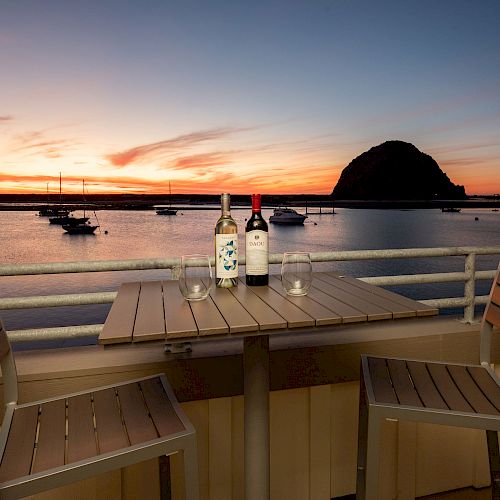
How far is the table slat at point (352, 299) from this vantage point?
45.9 inches

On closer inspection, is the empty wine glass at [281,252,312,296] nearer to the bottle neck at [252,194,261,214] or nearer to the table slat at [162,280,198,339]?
the bottle neck at [252,194,261,214]

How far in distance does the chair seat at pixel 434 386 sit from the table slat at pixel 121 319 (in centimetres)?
74

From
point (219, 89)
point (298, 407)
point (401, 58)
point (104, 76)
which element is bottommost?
point (298, 407)

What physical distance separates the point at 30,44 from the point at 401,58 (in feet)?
57.3

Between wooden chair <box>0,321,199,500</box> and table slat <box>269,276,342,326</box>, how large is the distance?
0.44m

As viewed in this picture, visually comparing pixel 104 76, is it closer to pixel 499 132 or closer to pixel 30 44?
pixel 30 44

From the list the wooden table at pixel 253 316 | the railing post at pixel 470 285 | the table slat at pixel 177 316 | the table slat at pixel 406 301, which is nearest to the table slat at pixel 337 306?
the wooden table at pixel 253 316

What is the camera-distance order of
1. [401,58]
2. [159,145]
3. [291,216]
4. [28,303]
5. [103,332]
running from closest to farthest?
[103,332]
[28,303]
[401,58]
[159,145]
[291,216]

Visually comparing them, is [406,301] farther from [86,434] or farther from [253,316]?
[86,434]

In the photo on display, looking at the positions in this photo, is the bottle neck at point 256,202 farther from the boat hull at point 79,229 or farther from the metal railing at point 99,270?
the boat hull at point 79,229

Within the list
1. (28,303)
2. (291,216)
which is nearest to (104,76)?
(28,303)

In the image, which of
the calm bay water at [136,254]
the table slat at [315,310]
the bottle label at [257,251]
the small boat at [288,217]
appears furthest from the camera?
the small boat at [288,217]

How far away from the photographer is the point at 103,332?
3.37 feet

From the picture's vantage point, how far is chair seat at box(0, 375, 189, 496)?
1025mm
